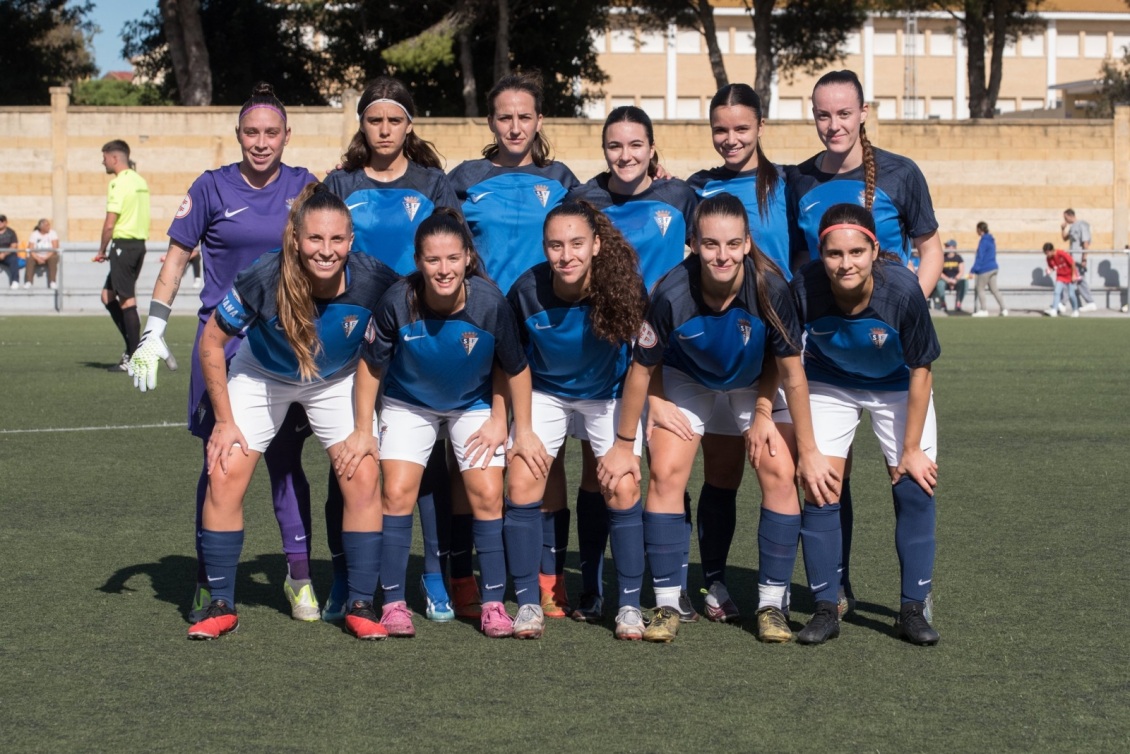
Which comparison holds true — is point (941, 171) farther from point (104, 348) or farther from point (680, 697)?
point (680, 697)

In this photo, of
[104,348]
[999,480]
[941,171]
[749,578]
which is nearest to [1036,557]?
[749,578]

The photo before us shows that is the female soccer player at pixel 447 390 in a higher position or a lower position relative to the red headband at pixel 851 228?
lower

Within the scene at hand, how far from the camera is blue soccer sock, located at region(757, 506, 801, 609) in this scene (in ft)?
16.6

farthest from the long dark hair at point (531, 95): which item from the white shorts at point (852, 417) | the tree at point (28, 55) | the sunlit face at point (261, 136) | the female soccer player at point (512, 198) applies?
the tree at point (28, 55)

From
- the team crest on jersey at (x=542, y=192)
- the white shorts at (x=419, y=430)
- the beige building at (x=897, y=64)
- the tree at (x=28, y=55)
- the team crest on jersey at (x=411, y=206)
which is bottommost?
the white shorts at (x=419, y=430)

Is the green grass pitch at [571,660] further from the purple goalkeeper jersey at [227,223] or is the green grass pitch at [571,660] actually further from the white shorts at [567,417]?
the purple goalkeeper jersey at [227,223]

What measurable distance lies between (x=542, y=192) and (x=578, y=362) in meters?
0.70

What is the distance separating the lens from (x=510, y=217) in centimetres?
539

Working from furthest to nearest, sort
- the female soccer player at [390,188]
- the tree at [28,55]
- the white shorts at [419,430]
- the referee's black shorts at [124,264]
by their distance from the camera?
the tree at [28,55] < the referee's black shorts at [124,264] < the female soccer player at [390,188] < the white shorts at [419,430]

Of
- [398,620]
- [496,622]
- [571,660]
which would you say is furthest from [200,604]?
[571,660]

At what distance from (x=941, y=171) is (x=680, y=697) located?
30.9 m

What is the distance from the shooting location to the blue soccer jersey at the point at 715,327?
16.1 ft

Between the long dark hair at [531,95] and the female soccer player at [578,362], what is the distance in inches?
18.3

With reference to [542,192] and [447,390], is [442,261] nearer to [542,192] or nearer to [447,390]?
[447,390]
